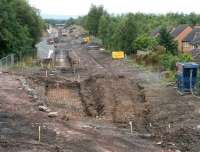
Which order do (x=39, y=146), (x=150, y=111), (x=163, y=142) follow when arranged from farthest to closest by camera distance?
(x=150, y=111), (x=163, y=142), (x=39, y=146)

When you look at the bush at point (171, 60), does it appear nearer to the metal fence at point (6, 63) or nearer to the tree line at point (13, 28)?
the metal fence at point (6, 63)

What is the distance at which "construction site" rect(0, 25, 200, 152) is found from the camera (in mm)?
20156

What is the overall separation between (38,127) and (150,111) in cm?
893

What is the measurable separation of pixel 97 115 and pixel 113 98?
4843 mm

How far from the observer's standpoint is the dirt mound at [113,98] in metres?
28.2

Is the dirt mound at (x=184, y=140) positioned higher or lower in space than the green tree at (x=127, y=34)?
lower

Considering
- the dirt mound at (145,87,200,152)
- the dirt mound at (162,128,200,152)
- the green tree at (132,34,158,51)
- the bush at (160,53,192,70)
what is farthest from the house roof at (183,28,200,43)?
the dirt mound at (162,128,200,152)

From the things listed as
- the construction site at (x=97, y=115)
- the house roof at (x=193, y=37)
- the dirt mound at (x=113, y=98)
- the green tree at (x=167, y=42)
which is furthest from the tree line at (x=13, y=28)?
the house roof at (x=193, y=37)

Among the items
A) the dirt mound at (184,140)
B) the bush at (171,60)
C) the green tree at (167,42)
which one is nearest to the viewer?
the dirt mound at (184,140)

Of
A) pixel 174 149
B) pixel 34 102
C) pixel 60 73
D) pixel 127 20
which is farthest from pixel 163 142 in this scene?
pixel 127 20

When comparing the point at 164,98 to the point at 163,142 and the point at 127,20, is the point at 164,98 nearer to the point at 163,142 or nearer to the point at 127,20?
the point at 163,142

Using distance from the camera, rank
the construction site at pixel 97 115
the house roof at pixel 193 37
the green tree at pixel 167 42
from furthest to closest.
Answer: the house roof at pixel 193 37
the green tree at pixel 167 42
the construction site at pixel 97 115

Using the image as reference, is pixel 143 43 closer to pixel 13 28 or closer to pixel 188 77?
pixel 13 28

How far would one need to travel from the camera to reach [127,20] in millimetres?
71000
